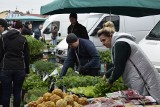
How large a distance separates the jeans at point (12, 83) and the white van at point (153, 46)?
109 inches

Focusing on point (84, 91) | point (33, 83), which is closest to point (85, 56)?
point (84, 91)

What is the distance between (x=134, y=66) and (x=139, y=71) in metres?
0.09

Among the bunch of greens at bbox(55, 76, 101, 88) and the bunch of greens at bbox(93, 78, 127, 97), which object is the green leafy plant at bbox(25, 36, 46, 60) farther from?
the bunch of greens at bbox(93, 78, 127, 97)

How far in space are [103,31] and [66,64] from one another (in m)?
2.21

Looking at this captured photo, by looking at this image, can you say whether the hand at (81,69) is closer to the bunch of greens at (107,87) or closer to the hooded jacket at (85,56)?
the hooded jacket at (85,56)

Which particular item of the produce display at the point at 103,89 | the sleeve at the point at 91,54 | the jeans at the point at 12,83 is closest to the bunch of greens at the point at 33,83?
the jeans at the point at 12,83

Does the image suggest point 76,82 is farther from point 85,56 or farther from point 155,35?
point 155,35

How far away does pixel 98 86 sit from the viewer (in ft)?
16.8

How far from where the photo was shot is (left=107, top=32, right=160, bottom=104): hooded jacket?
4.69 meters

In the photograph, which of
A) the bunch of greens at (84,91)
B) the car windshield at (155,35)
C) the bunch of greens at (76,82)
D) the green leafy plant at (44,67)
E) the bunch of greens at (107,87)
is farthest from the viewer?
the green leafy plant at (44,67)

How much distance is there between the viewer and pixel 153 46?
8.32 m

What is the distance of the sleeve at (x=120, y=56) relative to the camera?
15.2 feet

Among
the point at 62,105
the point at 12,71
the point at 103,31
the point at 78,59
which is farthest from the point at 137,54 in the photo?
the point at 12,71

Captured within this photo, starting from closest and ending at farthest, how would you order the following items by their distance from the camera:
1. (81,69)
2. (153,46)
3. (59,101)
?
(59,101), (81,69), (153,46)
